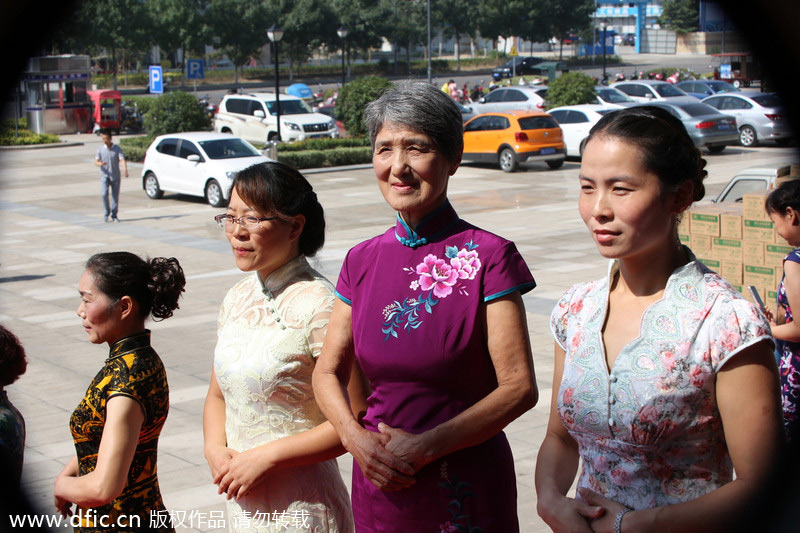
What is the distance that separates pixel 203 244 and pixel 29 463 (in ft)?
31.4

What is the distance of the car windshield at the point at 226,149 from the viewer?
20984 mm

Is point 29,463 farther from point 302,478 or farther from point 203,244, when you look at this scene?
point 203,244

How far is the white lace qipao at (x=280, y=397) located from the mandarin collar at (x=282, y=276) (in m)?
0.04

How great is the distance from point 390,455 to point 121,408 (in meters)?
1.01

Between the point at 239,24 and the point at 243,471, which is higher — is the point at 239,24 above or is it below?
above

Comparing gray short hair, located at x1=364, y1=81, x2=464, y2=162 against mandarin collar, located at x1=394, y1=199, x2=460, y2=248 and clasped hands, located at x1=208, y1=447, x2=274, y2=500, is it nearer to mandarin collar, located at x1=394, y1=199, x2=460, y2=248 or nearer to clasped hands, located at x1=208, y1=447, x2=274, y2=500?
mandarin collar, located at x1=394, y1=199, x2=460, y2=248

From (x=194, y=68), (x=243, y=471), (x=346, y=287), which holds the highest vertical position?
(x=194, y=68)

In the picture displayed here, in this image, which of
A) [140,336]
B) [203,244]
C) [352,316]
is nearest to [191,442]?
[140,336]

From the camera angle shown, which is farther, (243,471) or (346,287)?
(243,471)

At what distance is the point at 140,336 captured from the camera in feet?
11.0

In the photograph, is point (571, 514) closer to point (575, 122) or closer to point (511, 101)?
point (575, 122)

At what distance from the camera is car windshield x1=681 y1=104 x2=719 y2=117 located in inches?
1054

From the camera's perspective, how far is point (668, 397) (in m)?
2.24

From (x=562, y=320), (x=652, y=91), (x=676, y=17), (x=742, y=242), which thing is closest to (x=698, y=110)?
(x=652, y=91)
